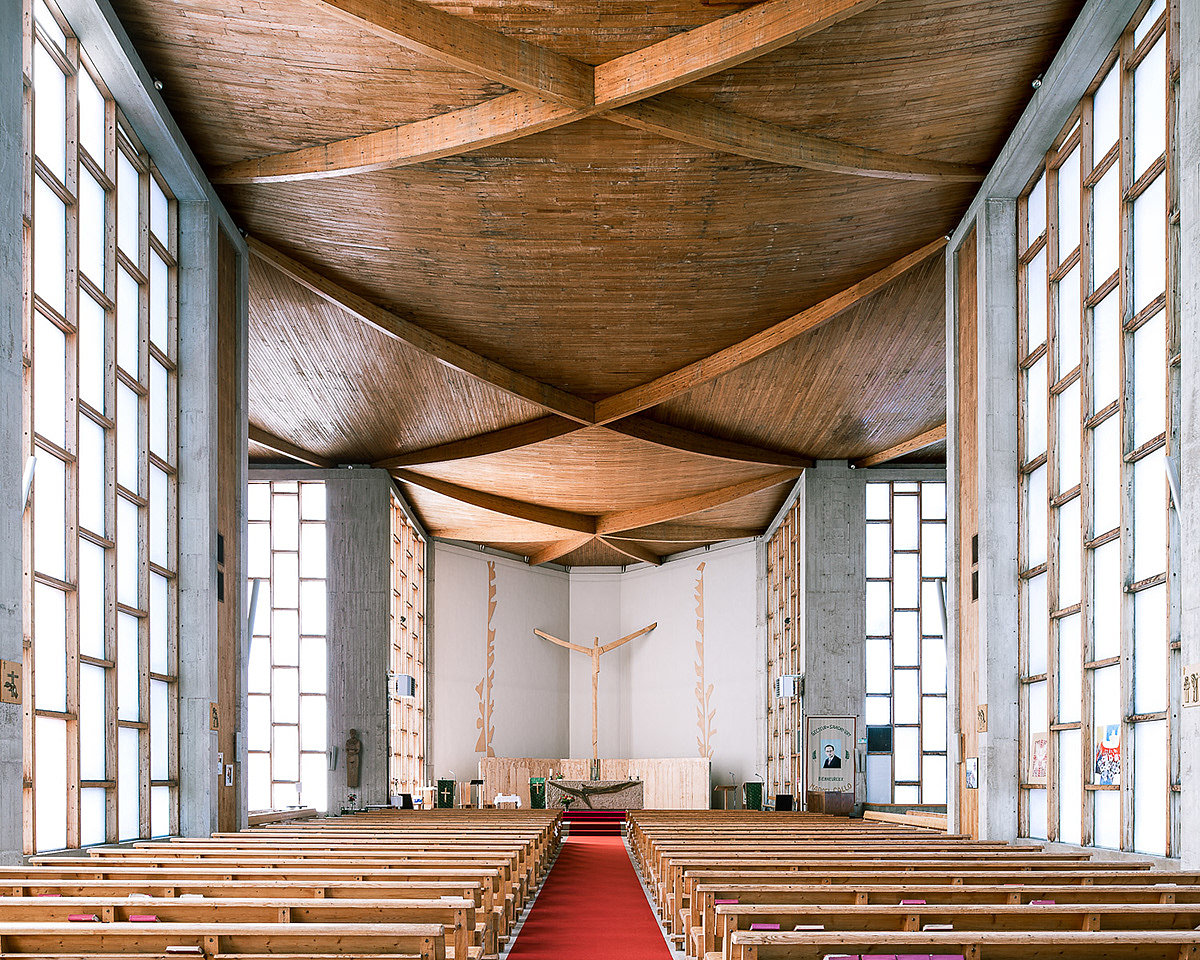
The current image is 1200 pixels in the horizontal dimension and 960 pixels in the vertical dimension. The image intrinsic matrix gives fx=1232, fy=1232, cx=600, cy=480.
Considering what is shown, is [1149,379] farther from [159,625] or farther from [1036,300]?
[159,625]

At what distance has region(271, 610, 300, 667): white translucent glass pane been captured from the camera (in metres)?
19.9

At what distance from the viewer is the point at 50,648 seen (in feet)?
26.5

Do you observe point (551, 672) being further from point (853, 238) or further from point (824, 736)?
point (853, 238)

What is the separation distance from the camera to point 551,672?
29312 mm

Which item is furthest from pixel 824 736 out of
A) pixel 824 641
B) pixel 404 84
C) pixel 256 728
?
pixel 404 84

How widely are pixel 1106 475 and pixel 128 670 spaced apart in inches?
301

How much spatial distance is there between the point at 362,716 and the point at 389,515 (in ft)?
10.7

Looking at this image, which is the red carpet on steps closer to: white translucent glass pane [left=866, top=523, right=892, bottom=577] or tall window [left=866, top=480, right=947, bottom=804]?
tall window [left=866, top=480, right=947, bottom=804]

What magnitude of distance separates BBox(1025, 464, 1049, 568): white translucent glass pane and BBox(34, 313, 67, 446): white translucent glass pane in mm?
7780

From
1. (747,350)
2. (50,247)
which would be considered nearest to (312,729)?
(747,350)

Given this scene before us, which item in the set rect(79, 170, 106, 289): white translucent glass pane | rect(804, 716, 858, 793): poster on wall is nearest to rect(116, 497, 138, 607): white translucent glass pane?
rect(79, 170, 106, 289): white translucent glass pane

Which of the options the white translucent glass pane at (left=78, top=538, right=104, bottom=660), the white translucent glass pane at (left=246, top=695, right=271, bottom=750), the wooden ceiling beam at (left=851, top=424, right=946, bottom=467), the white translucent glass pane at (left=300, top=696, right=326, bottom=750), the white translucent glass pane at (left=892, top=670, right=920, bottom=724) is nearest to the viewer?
the white translucent glass pane at (left=78, top=538, right=104, bottom=660)

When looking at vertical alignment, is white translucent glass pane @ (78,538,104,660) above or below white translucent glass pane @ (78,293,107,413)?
below

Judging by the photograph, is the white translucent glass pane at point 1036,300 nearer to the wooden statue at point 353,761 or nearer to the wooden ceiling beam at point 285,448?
the wooden ceiling beam at point 285,448
